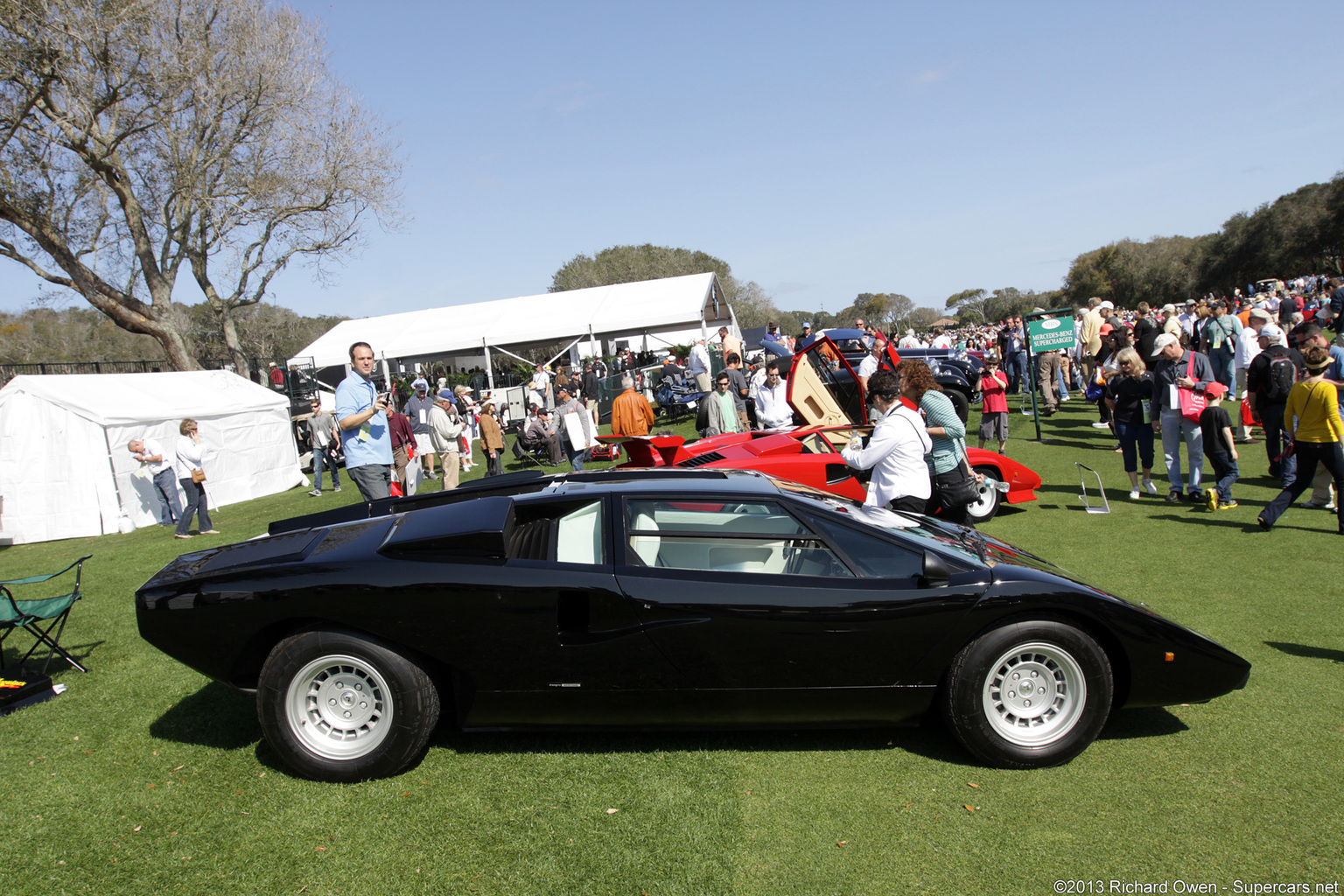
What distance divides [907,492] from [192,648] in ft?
14.0

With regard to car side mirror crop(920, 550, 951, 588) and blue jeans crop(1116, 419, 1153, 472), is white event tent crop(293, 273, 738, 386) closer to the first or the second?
blue jeans crop(1116, 419, 1153, 472)

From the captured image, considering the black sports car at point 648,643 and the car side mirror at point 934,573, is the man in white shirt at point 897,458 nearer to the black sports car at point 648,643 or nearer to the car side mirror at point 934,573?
the black sports car at point 648,643

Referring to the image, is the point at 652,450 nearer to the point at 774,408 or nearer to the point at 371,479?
the point at 371,479

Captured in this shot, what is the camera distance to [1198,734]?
3.75 m

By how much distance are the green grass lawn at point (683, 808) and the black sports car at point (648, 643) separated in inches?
8.9

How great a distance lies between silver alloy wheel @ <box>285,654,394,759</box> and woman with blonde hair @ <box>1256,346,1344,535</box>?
25.6 feet

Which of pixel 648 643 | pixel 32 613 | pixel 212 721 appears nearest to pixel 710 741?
pixel 648 643

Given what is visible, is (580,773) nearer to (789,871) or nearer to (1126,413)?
(789,871)

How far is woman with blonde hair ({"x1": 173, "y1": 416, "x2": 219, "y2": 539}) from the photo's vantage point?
11164mm

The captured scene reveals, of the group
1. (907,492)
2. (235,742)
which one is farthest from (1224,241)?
(235,742)

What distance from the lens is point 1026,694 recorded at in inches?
140

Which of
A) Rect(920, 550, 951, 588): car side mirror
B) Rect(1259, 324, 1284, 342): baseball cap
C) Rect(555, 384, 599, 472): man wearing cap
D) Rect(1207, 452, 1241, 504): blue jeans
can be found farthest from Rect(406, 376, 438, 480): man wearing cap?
Rect(1259, 324, 1284, 342): baseball cap

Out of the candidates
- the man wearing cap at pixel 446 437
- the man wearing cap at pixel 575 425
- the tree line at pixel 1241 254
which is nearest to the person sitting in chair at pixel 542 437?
the man wearing cap at pixel 575 425

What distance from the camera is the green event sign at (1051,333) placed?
534 inches
